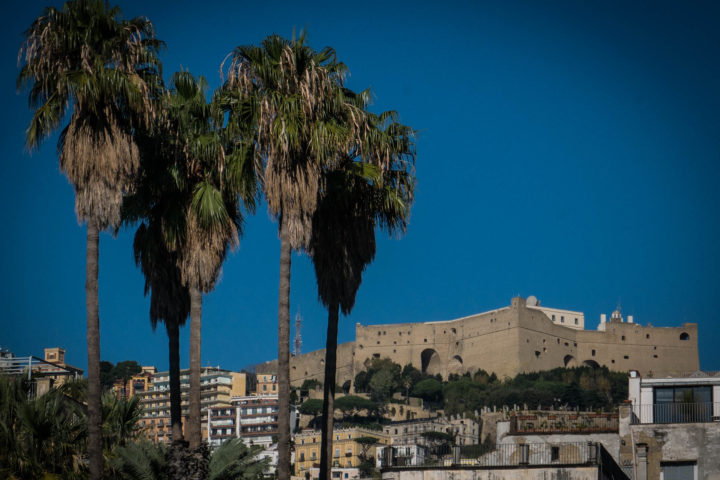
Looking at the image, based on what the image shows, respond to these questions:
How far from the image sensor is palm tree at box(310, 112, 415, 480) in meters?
23.8

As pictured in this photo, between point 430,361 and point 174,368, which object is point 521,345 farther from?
point 174,368

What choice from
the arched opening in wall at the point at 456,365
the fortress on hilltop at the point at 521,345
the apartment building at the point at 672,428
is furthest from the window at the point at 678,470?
the arched opening in wall at the point at 456,365

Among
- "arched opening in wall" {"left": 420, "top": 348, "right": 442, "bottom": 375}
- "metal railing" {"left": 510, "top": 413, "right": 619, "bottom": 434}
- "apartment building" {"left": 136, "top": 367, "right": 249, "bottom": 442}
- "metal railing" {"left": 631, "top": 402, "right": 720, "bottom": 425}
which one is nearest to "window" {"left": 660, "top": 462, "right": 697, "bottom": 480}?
"metal railing" {"left": 631, "top": 402, "right": 720, "bottom": 425}

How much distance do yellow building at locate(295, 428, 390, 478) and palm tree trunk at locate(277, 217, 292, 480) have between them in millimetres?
94291

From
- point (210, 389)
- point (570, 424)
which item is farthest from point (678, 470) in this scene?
point (210, 389)

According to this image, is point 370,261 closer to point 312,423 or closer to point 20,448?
point 20,448

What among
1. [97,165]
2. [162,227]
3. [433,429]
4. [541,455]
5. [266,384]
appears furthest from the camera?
[266,384]

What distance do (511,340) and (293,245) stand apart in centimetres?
13331

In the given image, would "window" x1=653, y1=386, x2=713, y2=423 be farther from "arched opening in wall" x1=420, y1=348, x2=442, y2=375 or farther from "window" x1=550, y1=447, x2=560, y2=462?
"arched opening in wall" x1=420, y1=348, x2=442, y2=375

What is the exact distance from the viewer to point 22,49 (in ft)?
68.6

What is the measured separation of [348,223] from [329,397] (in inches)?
142

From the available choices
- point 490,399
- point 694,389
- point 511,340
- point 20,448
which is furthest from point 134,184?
point 511,340

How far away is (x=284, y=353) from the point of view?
68.3ft

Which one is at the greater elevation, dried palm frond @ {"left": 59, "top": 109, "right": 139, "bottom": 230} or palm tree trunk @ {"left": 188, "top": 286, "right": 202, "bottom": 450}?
dried palm frond @ {"left": 59, "top": 109, "right": 139, "bottom": 230}
